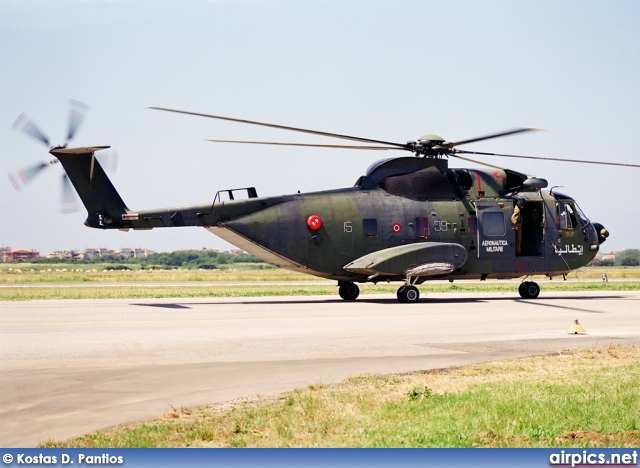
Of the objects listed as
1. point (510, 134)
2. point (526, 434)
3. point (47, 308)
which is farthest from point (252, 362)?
point (510, 134)

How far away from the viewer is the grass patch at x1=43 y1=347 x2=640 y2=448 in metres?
7.33

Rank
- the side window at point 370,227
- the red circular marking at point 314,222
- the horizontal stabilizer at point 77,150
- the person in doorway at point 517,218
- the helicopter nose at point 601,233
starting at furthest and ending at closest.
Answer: the helicopter nose at point 601,233 → the person in doorway at point 517,218 → the side window at point 370,227 → the red circular marking at point 314,222 → the horizontal stabilizer at point 77,150

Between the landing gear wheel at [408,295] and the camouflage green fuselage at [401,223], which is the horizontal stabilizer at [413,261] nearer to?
the camouflage green fuselage at [401,223]

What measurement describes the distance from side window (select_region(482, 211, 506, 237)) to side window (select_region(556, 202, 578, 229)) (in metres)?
2.55

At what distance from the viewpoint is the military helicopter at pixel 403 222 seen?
86.6 ft

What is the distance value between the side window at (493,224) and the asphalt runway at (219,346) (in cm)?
386

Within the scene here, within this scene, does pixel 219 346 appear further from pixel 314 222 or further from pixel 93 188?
pixel 314 222

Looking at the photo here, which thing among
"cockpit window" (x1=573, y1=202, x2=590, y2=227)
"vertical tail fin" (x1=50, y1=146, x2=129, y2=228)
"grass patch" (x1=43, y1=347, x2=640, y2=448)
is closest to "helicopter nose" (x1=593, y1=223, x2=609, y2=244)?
"cockpit window" (x1=573, y1=202, x2=590, y2=227)

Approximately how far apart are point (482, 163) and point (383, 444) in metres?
22.0

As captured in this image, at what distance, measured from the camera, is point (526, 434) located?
24.7 ft

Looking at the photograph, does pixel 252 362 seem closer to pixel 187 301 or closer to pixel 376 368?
pixel 376 368

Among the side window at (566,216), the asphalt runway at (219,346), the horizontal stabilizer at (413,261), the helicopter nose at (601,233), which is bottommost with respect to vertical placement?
the asphalt runway at (219,346)

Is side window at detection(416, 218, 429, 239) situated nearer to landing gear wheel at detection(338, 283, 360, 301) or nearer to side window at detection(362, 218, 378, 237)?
side window at detection(362, 218, 378, 237)

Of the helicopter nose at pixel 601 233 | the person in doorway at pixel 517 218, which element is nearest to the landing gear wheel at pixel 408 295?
the person in doorway at pixel 517 218
